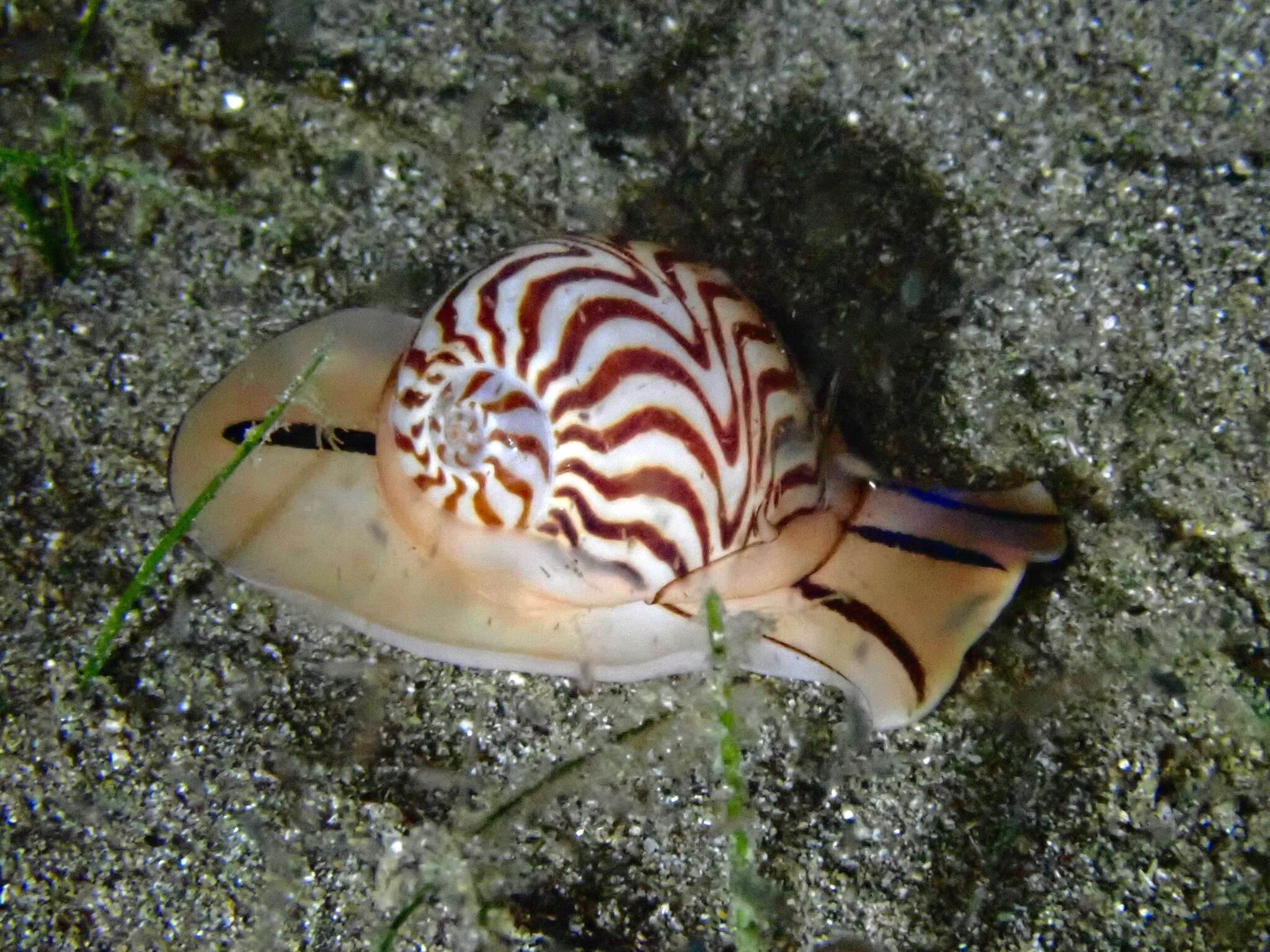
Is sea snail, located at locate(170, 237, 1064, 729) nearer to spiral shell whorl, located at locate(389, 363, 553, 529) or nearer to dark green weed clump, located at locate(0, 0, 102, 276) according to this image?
spiral shell whorl, located at locate(389, 363, 553, 529)

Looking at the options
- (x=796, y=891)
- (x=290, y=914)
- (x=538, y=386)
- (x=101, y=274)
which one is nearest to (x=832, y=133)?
(x=538, y=386)

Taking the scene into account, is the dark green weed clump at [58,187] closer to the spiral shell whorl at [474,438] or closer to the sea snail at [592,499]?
the sea snail at [592,499]

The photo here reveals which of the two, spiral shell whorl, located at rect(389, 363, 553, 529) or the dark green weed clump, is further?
the dark green weed clump

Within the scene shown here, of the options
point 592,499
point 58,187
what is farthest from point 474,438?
point 58,187

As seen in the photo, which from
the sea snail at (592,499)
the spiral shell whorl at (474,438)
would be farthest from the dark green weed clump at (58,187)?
the spiral shell whorl at (474,438)

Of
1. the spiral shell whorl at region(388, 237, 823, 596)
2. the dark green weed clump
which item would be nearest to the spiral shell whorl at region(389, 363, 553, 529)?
the spiral shell whorl at region(388, 237, 823, 596)

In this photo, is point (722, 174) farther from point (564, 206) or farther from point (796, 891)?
point (796, 891)

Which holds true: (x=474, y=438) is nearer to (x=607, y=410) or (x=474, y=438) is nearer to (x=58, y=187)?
(x=607, y=410)

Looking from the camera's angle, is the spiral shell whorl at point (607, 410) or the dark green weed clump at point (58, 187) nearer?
the spiral shell whorl at point (607, 410)
